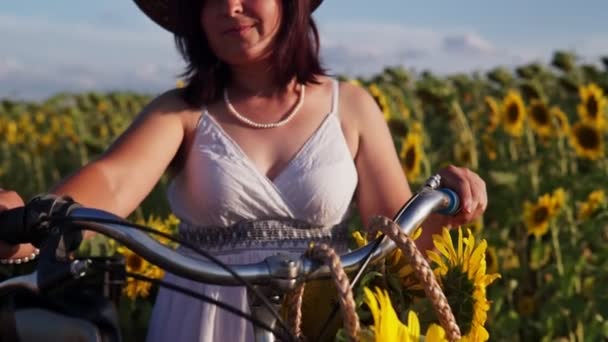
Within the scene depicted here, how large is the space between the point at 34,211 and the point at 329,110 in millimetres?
948

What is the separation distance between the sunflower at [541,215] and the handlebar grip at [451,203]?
242 centimetres

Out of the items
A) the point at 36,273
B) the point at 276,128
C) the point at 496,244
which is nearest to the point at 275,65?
the point at 276,128

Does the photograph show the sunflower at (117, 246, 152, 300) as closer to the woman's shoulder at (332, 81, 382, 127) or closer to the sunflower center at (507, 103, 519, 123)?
the woman's shoulder at (332, 81, 382, 127)

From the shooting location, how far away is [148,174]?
1744 millimetres

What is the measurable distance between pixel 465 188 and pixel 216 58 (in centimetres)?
67

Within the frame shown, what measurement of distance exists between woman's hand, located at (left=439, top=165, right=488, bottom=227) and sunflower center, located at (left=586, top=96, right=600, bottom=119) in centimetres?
323

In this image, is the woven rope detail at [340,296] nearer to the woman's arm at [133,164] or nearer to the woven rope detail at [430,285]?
the woven rope detail at [430,285]

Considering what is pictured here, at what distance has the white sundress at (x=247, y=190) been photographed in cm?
175

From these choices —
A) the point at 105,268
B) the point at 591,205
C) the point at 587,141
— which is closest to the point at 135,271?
the point at 105,268

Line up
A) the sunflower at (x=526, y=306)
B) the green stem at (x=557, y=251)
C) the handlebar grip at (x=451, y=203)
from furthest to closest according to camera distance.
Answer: the sunflower at (x=526, y=306) → the green stem at (x=557, y=251) → the handlebar grip at (x=451, y=203)

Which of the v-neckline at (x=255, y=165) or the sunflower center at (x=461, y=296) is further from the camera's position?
the v-neckline at (x=255, y=165)

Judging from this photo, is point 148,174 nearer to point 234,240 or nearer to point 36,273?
point 234,240

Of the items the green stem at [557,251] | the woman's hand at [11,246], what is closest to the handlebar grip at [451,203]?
the woman's hand at [11,246]

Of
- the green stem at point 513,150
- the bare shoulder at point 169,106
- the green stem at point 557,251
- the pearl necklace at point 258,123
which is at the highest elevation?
the bare shoulder at point 169,106
